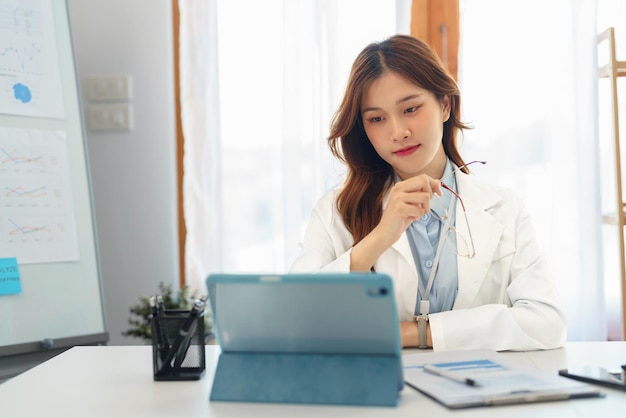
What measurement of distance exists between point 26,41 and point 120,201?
2.64ft

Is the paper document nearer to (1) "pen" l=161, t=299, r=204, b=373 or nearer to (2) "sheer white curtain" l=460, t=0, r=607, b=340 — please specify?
(1) "pen" l=161, t=299, r=204, b=373

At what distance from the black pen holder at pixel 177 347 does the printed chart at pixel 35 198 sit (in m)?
1.23

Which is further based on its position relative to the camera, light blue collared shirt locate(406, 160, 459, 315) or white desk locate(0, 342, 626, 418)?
light blue collared shirt locate(406, 160, 459, 315)

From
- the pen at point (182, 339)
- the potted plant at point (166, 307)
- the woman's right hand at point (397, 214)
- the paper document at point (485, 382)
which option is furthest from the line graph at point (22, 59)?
the paper document at point (485, 382)

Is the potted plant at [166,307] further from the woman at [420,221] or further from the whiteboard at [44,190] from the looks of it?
the woman at [420,221]

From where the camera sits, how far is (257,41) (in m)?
2.73

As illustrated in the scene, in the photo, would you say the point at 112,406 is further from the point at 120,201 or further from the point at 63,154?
the point at 120,201

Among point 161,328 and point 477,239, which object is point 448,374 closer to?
point 161,328

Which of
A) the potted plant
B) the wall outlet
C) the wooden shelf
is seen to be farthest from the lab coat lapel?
the wall outlet

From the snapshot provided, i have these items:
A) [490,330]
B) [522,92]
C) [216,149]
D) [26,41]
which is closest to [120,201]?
[216,149]

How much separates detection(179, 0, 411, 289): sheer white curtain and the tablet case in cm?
164

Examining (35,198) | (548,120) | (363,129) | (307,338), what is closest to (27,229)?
(35,198)

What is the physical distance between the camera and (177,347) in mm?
1095

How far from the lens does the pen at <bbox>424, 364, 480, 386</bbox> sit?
973mm
